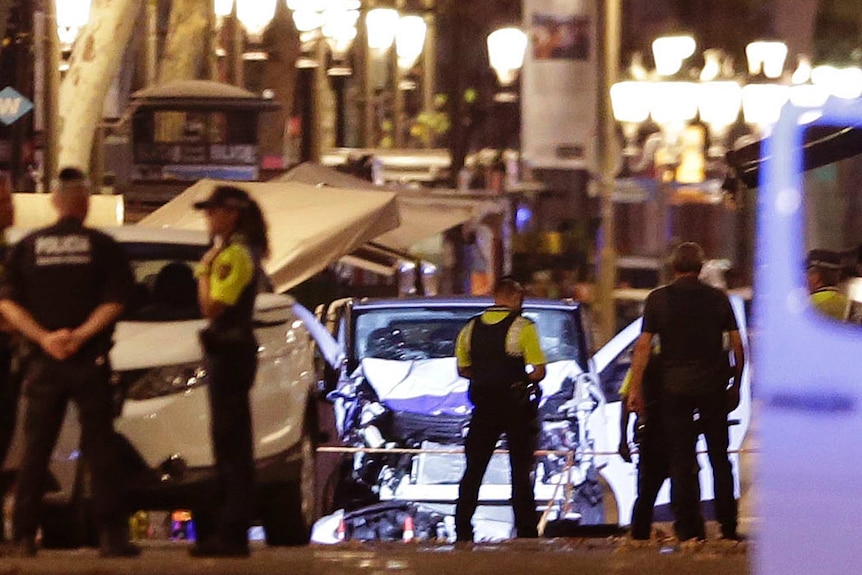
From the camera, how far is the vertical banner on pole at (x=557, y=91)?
22.0 meters

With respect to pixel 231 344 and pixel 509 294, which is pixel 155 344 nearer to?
pixel 231 344

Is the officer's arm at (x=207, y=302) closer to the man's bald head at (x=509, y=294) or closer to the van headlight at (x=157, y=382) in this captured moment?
the van headlight at (x=157, y=382)

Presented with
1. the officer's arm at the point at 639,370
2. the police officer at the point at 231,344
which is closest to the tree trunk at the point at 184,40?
the officer's arm at the point at 639,370

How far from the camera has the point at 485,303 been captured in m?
14.0

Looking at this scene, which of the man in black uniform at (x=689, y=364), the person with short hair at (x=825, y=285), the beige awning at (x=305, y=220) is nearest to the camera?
the person with short hair at (x=825, y=285)

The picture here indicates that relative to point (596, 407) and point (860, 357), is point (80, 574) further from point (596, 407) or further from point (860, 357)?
point (596, 407)

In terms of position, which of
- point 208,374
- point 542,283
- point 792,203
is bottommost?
point 542,283

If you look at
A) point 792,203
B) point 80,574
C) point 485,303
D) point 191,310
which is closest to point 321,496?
point 485,303

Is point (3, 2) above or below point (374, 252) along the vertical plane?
above

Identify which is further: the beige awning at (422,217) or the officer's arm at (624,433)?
the beige awning at (422,217)

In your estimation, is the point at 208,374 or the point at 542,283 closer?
the point at 208,374

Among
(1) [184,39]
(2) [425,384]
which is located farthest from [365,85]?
(2) [425,384]

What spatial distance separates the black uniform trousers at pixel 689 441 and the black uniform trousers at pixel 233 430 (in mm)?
2777

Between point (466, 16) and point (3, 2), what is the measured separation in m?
14.9
